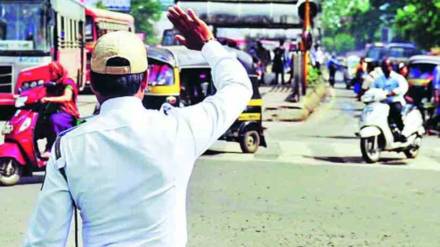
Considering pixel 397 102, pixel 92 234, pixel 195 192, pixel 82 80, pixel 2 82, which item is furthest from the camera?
pixel 82 80

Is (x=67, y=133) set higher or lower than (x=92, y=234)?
higher

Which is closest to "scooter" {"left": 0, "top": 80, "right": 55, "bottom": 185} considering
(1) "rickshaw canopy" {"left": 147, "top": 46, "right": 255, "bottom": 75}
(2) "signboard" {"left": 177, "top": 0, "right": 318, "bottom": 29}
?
(1) "rickshaw canopy" {"left": 147, "top": 46, "right": 255, "bottom": 75}

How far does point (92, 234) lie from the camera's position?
2662mm

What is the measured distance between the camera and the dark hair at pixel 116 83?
2.71 meters

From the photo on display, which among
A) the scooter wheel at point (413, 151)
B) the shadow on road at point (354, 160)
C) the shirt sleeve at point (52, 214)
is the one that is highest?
the shirt sleeve at point (52, 214)

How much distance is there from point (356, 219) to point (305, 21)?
1639 cm

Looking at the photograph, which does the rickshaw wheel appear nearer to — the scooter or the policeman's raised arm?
the scooter

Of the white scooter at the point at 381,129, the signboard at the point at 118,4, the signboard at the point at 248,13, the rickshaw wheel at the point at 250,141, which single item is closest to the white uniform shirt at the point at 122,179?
the white scooter at the point at 381,129

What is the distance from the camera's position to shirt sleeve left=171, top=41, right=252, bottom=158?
279 cm

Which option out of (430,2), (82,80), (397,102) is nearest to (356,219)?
(397,102)

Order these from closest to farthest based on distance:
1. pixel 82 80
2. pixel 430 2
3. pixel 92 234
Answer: pixel 92 234
pixel 82 80
pixel 430 2

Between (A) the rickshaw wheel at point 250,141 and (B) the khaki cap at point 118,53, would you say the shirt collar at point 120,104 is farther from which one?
(A) the rickshaw wheel at point 250,141

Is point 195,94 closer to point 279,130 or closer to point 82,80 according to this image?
point 279,130

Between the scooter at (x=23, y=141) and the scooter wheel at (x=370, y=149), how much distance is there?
15.8 ft
